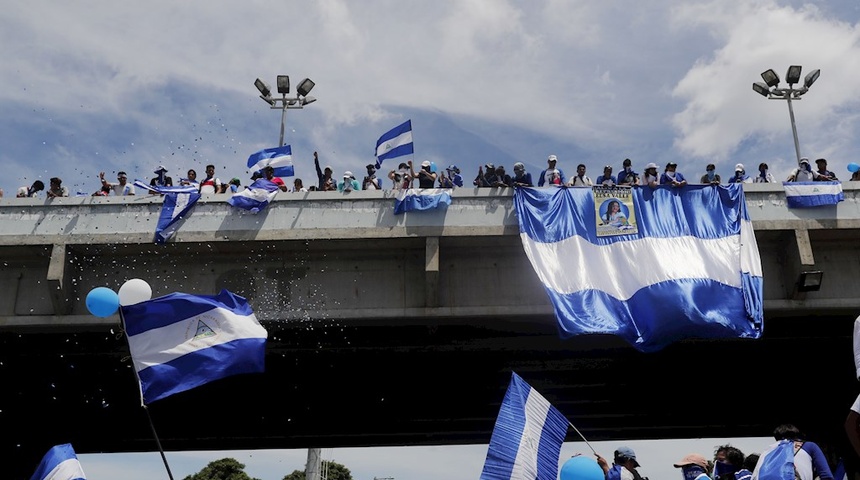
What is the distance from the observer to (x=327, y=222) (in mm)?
12914

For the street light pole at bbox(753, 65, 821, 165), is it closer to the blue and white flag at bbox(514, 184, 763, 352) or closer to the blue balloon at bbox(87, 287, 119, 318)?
the blue and white flag at bbox(514, 184, 763, 352)

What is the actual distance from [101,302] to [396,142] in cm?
754

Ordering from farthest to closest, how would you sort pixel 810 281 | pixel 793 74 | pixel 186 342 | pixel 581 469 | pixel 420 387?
pixel 793 74
pixel 420 387
pixel 810 281
pixel 186 342
pixel 581 469

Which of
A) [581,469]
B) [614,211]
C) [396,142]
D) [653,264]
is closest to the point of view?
[581,469]

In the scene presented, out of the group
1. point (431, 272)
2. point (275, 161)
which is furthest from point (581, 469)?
point (275, 161)

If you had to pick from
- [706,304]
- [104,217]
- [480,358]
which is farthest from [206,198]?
[706,304]

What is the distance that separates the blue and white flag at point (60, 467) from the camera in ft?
29.3

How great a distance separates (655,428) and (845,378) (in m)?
5.67

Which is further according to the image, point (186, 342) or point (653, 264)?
point (653, 264)

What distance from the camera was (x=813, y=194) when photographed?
1294 centimetres

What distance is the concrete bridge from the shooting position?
42.2 ft

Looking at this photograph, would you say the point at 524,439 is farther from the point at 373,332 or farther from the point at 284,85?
the point at 284,85

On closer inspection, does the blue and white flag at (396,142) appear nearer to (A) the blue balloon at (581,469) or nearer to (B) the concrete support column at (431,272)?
(B) the concrete support column at (431,272)

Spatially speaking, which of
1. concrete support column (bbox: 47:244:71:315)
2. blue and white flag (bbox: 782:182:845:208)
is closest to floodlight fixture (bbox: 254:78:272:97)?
concrete support column (bbox: 47:244:71:315)
